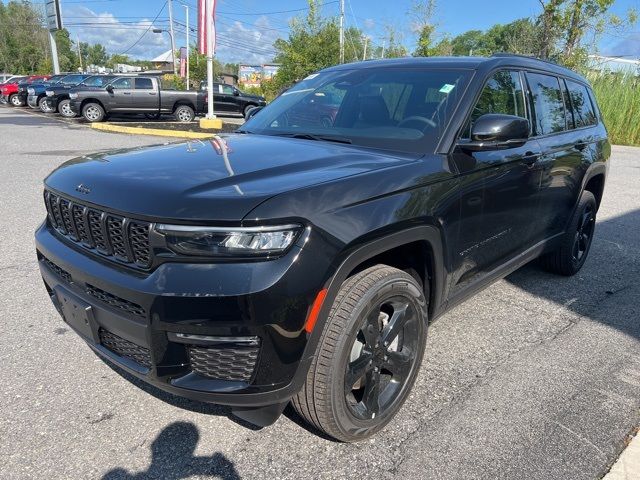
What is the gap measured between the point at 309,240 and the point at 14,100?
3201 centimetres

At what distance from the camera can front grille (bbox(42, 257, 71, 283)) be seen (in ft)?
7.67

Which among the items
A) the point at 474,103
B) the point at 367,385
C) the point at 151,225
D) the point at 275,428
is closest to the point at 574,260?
the point at 474,103

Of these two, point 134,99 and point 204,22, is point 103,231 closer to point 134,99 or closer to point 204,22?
point 204,22

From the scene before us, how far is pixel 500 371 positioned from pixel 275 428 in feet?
4.78

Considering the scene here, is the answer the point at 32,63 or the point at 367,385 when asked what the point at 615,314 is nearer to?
the point at 367,385

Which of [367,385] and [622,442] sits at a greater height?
[367,385]

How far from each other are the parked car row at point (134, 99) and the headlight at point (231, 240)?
707 inches

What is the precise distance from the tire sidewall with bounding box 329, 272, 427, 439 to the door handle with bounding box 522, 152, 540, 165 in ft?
4.61

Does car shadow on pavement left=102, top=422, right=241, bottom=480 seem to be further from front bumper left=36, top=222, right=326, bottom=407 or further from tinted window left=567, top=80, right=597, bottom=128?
tinted window left=567, top=80, right=597, bottom=128

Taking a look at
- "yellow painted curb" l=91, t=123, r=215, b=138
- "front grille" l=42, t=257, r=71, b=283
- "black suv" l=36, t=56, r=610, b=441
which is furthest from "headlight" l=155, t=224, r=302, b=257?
"yellow painted curb" l=91, t=123, r=215, b=138

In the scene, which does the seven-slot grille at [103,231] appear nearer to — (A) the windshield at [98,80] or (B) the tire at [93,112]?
(B) the tire at [93,112]

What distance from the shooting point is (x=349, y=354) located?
2.16 metres

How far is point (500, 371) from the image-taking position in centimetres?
307

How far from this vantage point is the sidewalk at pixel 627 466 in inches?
87.4
